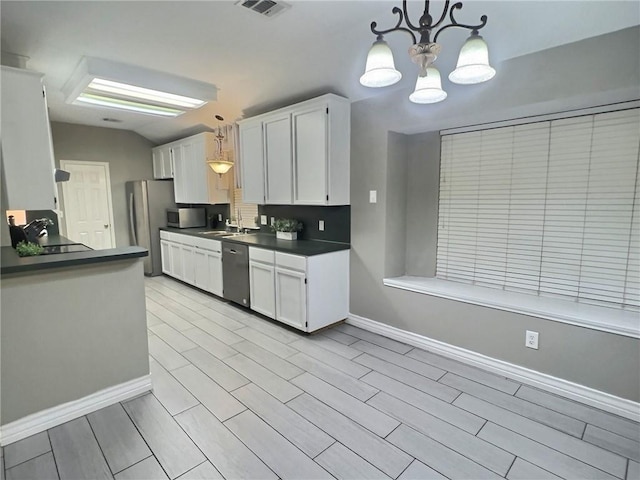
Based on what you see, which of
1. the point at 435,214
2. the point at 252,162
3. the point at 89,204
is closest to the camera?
the point at 435,214

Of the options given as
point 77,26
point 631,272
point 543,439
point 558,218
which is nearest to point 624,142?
point 558,218

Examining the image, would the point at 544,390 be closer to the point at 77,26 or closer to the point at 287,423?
the point at 287,423

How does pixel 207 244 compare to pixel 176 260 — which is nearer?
pixel 207 244

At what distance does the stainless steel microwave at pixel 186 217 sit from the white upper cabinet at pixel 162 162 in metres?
0.79

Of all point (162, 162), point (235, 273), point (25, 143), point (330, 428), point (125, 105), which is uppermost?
point (125, 105)

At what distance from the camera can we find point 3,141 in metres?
2.32

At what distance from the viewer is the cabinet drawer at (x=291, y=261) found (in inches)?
128

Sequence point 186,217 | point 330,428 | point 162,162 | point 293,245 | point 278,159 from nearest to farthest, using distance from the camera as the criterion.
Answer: point 330,428 < point 293,245 < point 278,159 < point 186,217 < point 162,162

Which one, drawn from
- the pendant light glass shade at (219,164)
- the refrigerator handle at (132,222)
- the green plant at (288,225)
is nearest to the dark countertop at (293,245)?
the green plant at (288,225)

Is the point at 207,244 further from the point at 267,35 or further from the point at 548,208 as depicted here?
the point at 548,208

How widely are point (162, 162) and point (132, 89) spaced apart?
2.98 metres

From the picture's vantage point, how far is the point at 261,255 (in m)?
3.70

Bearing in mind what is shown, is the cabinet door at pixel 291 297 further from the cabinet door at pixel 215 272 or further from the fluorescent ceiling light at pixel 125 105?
the fluorescent ceiling light at pixel 125 105

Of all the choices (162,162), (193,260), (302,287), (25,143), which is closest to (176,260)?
(193,260)
